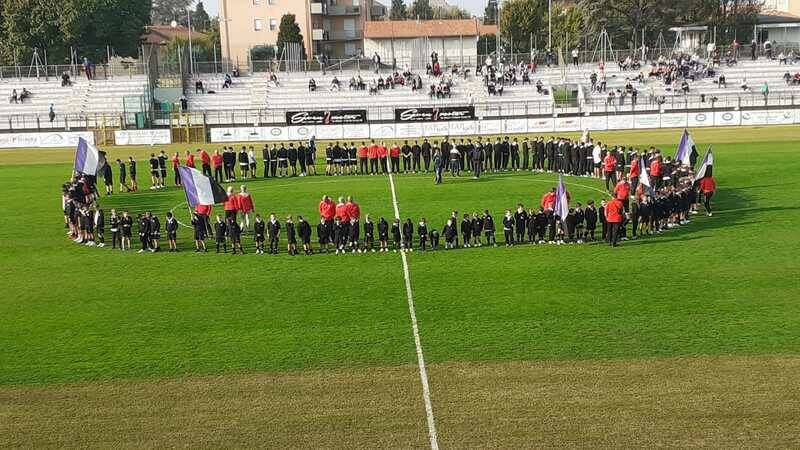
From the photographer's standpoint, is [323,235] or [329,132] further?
[329,132]

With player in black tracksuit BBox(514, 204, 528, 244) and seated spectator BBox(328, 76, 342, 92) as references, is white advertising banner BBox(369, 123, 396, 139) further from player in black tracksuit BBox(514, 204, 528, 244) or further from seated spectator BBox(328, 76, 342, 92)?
player in black tracksuit BBox(514, 204, 528, 244)

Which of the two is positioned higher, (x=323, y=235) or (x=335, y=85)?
(x=335, y=85)

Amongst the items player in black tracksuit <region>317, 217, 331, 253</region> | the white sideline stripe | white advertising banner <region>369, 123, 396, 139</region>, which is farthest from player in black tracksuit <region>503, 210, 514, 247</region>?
white advertising banner <region>369, 123, 396, 139</region>

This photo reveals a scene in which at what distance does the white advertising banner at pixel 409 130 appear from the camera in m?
54.8

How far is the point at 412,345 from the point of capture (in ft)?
53.2

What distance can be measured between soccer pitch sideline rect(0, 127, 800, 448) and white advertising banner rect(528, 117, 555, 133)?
2923 centimetres

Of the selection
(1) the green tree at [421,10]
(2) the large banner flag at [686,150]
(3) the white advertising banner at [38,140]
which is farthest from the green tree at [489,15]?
(2) the large banner flag at [686,150]

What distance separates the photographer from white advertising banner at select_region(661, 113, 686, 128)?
5609 centimetres

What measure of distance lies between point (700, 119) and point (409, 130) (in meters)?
18.6

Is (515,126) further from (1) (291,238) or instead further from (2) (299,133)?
(1) (291,238)

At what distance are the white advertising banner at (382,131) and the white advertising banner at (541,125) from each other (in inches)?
343

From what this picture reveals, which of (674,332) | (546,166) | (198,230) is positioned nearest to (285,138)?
(546,166)

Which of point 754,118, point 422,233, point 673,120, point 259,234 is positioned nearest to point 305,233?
point 259,234

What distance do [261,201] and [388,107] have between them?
2843 cm
